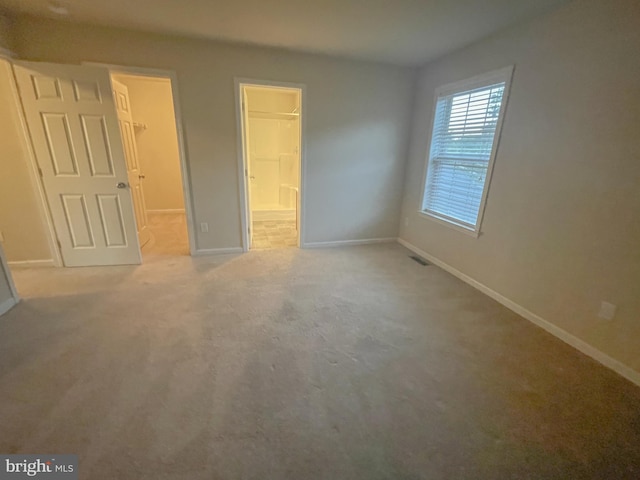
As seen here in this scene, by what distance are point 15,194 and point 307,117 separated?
327 cm

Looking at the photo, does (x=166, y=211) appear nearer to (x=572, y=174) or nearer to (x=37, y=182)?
(x=37, y=182)

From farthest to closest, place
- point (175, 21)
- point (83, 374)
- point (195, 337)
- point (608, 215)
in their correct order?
1. point (175, 21)
2. point (195, 337)
3. point (608, 215)
4. point (83, 374)

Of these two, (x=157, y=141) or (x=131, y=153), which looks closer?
(x=131, y=153)

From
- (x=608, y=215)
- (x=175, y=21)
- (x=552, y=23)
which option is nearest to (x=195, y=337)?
(x=175, y=21)

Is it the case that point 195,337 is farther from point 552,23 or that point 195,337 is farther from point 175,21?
point 552,23

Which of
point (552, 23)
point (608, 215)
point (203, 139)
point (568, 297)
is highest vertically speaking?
point (552, 23)

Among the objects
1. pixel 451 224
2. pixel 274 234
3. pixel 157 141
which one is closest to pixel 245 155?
pixel 274 234

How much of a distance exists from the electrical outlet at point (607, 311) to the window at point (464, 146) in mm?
1189

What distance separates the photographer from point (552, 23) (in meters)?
2.15

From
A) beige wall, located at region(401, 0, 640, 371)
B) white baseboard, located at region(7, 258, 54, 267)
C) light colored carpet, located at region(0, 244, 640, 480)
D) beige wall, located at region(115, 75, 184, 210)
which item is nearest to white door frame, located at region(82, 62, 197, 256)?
light colored carpet, located at region(0, 244, 640, 480)

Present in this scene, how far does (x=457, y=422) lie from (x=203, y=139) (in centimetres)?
350

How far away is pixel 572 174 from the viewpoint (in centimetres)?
212

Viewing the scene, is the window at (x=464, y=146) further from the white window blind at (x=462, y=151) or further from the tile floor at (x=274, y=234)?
the tile floor at (x=274, y=234)

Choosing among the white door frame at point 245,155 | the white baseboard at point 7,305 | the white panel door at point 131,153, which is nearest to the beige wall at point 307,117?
the white door frame at point 245,155
